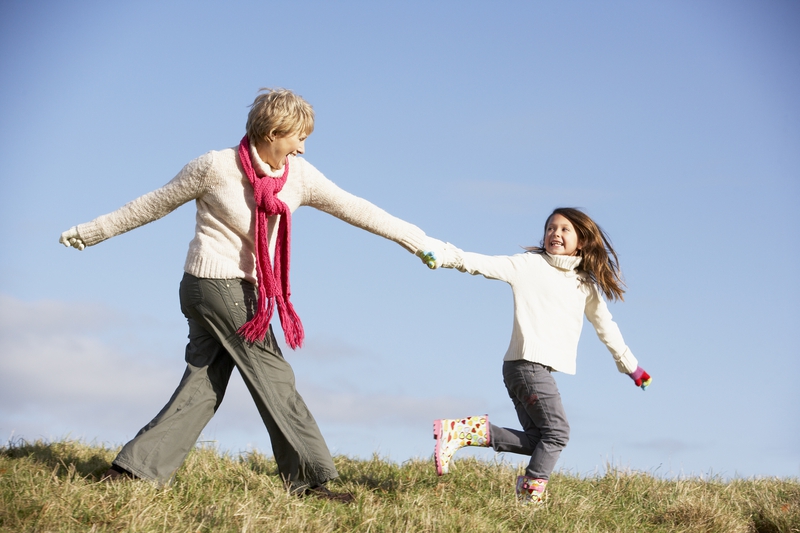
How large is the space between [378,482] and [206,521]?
1.85 metres

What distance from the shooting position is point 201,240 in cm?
500

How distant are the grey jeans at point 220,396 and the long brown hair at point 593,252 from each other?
2008mm

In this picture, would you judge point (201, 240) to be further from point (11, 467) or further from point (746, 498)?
point (746, 498)

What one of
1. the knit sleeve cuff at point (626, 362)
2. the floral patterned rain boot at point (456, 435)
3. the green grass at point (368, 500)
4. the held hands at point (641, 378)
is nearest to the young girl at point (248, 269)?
the green grass at point (368, 500)

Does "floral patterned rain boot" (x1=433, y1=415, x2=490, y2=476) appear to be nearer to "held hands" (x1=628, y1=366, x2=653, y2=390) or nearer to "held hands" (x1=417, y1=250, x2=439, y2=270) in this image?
"held hands" (x1=417, y1=250, x2=439, y2=270)

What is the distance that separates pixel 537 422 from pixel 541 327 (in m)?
0.62

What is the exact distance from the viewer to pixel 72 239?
5.24 metres

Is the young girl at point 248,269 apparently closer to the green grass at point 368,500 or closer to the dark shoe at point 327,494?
the dark shoe at point 327,494

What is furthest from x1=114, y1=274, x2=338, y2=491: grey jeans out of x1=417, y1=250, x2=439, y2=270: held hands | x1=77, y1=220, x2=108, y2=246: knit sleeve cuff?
x1=417, y1=250, x2=439, y2=270: held hands

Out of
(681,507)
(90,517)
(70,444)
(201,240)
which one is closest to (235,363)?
(201,240)

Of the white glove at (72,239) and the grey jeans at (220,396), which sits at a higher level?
the white glove at (72,239)

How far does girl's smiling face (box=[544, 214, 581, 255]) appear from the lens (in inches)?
226

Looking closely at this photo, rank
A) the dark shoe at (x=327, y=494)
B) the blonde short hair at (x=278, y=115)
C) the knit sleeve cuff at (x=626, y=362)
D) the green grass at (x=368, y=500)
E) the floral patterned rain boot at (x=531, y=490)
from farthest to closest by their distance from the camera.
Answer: the knit sleeve cuff at (x=626, y=362), the floral patterned rain boot at (x=531, y=490), the dark shoe at (x=327, y=494), the blonde short hair at (x=278, y=115), the green grass at (x=368, y=500)

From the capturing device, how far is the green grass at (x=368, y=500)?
4.33m
